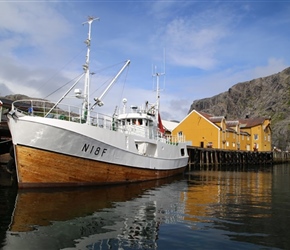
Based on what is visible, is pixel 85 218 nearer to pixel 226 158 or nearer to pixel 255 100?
pixel 226 158

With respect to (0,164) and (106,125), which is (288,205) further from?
(0,164)

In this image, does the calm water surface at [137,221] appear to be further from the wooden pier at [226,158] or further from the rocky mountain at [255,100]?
the rocky mountain at [255,100]

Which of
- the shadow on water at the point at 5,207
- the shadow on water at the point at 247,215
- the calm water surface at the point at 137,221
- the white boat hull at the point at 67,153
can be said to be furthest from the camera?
the white boat hull at the point at 67,153

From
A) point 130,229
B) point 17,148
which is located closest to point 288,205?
point 130,229

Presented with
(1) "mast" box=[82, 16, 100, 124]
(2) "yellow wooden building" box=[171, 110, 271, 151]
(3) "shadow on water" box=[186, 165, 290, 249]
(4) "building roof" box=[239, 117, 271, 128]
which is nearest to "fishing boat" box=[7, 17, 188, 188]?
(1) "mast" box=[82, 16, 100, 124]

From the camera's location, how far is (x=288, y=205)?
12359 mm

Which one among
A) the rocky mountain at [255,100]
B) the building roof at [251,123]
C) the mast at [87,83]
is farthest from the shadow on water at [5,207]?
the rocky mountain at [255,100]

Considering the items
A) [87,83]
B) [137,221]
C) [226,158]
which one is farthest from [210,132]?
[137,221]

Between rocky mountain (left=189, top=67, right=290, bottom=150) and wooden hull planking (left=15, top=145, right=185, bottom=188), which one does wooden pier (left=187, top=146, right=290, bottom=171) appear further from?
rocky mountain (left=189, top=67, right=290, bottom=150)

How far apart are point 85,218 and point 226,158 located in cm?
3875

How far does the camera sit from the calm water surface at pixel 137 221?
285 inches

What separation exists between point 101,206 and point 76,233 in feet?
11.3

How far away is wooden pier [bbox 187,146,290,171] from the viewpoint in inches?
1532

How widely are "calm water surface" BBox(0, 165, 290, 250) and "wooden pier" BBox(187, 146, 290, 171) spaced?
22.4 m
